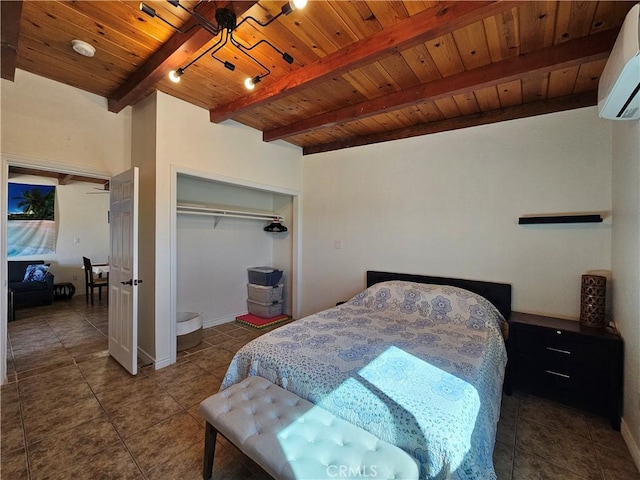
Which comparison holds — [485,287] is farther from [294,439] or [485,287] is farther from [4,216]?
[4,216]

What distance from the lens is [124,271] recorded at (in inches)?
111

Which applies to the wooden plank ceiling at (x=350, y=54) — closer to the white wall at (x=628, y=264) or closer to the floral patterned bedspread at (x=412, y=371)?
the white wall at (x=628, y=264)

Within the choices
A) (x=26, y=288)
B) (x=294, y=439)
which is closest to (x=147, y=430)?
(x=294, y=439)

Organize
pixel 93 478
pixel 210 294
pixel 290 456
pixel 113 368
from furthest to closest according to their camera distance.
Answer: pixel 210 294 < pixel 113 368 < pixel 93 478 < pixel 290 456

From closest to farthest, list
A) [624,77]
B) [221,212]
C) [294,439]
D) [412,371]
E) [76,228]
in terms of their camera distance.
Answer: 1. [294,439]
2. [624,77]
3. [412,371]
4. [221,212]
5. [76,228]

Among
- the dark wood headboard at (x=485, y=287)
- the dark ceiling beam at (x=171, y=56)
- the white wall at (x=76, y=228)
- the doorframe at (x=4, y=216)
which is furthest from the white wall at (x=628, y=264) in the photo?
the white wall at (x=76, y=228)

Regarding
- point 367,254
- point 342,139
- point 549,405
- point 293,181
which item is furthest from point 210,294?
point 549,405

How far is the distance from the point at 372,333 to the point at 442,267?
1421mm

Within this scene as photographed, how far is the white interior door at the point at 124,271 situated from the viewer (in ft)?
8.64

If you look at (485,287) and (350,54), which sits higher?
(350,54)

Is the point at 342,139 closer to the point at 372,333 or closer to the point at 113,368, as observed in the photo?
the point at 372,333

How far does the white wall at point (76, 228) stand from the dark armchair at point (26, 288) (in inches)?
29.6

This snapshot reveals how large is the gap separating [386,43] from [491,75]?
3.21 feet

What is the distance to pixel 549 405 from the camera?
2.31m
